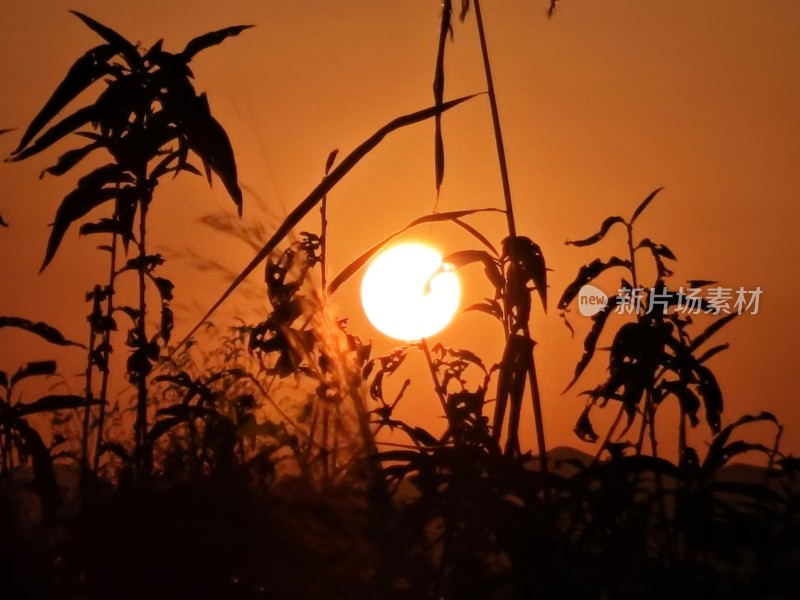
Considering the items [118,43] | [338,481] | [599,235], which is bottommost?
[338,481]

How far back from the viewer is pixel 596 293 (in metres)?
3.21

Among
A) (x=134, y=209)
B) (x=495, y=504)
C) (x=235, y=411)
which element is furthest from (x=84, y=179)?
(x=495, y=504)

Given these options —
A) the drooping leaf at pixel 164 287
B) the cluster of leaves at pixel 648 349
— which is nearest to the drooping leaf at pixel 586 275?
the cluster of leaves at pixel 648 349

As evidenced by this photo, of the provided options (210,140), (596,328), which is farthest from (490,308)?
(210,140)

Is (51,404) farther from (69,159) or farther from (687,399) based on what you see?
(687,399)

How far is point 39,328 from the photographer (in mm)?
2789

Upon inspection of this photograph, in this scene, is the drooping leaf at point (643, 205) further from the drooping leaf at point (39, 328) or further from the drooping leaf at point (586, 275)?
the drooping leaf at point (39, 328)

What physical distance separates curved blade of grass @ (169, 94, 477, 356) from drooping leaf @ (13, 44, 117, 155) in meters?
0.81

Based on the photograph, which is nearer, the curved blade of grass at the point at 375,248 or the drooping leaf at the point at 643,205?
the curved blade of grass at the point at 375,248

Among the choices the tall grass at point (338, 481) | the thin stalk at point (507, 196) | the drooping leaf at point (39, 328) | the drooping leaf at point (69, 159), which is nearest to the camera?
the tall grass at point (338, 481)

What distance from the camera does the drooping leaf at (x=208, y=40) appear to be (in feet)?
9.59

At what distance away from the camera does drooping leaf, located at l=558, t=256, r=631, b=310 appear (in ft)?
10.1

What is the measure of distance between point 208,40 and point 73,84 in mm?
516

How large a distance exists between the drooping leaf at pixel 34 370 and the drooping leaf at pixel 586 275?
146 cm
